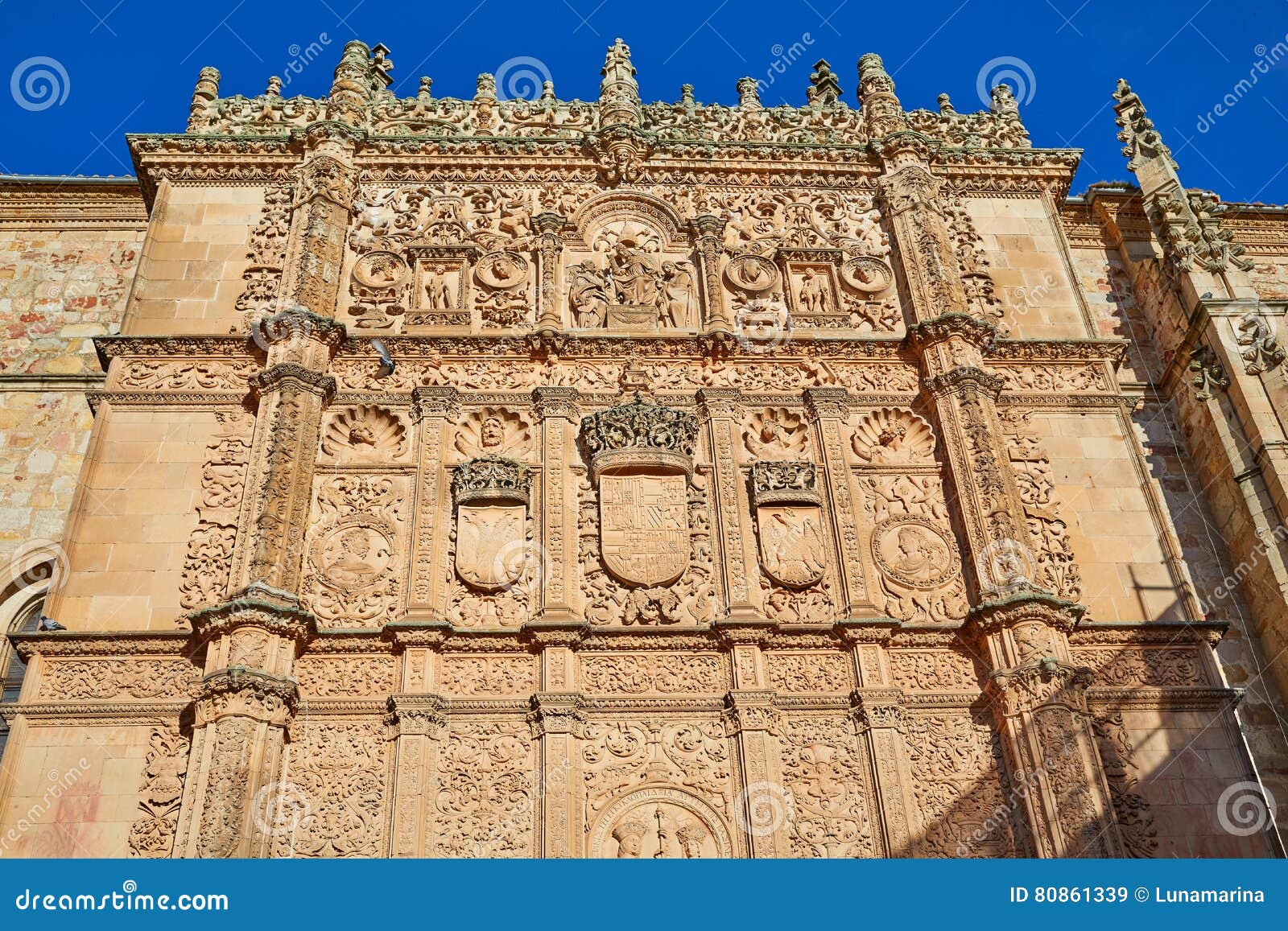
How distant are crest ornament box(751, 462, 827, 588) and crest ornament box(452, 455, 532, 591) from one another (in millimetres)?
2456

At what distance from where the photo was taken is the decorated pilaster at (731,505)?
11820mm

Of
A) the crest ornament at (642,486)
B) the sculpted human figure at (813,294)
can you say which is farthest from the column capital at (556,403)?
the sculpted human figure at (813,294)

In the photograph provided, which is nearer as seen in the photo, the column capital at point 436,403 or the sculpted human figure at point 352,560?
the sculpted human figure at point 352,560

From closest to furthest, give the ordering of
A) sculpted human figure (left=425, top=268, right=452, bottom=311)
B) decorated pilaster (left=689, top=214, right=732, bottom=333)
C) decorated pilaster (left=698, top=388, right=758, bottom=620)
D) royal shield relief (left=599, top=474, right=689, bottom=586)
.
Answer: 1. decorated pilaster (left=698, top=388, right=758, bottom=620)
2. royal shield relief (left=599, top=474, right=689, bottom=586)
3. decorated pilaster (left=689, top=214, right=732, bottom=333)
4. sculpted human figure (left=425, top=268, right=452, bottom=311)

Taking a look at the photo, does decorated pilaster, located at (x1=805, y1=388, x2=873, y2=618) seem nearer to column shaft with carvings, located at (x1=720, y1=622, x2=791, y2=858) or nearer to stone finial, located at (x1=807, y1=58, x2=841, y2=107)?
column shaft with carvings, located at (x1=720, y1=622, x2=791, y2=858)

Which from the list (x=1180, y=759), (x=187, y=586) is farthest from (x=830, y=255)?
(x=187, y=586)

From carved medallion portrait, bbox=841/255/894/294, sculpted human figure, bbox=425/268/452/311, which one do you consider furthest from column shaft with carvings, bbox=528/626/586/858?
carved medallion portrait, bbox=841/255/894/294

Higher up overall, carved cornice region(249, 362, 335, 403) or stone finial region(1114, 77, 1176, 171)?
stone finial region(1114, 77, 1176, 171)

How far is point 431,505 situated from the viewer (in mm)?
12234

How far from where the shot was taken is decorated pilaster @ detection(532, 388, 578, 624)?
1165cm

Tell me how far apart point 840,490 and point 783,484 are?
640mm

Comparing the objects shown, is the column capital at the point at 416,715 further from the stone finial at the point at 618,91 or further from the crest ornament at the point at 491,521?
the stone finial at the point at 618,91

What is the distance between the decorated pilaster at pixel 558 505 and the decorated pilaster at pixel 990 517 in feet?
13.1

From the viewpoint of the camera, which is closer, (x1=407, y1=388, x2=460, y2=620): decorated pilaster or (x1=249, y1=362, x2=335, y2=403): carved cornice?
(x1=407, y1=388, x2=460, y2=620): decorated pilaster
